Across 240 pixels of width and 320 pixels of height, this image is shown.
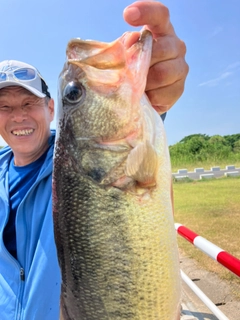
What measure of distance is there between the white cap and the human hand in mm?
1458

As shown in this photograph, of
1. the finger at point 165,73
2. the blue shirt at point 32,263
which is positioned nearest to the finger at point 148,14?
the finger at point 165,73

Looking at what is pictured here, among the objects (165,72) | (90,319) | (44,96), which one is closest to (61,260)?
(90,319)

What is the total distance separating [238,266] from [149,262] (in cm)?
116

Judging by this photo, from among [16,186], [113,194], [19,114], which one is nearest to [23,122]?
[19,114]

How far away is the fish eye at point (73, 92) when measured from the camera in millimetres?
1606

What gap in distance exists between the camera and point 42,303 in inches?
85.7

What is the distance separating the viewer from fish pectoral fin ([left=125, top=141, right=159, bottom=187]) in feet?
4.90

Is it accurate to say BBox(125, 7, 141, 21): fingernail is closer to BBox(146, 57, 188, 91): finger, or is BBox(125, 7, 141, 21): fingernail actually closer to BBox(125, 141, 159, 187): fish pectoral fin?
BBox(146, 57, 188, 91): finger

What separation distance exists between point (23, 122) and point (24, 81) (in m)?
0.36

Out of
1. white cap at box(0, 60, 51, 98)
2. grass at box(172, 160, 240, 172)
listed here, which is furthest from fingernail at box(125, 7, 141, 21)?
grass at box(172, 160, 240, 172)

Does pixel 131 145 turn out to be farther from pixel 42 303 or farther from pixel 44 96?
pixel 44 96

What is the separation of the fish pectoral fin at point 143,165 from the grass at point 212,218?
3.98 meters

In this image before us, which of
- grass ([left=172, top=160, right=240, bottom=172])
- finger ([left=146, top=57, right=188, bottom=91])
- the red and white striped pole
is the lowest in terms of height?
the red and white striped pole

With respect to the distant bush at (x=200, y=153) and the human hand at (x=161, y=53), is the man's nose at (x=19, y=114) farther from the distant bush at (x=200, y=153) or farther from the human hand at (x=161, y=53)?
the distant bush at (x=200, y=153)
